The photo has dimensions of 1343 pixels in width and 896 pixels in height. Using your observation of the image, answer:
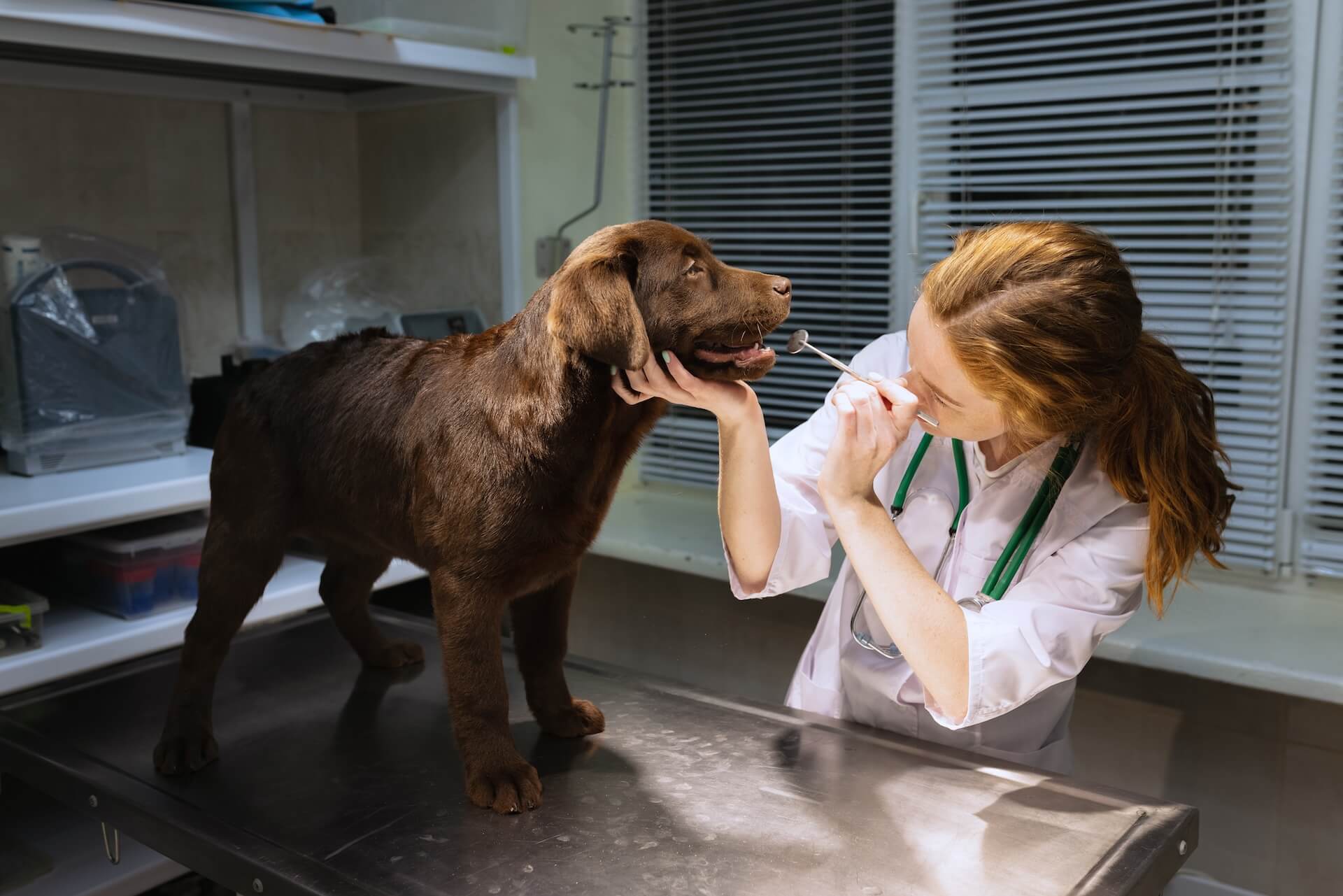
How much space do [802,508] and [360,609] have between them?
66 cm

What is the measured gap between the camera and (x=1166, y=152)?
2301 mm

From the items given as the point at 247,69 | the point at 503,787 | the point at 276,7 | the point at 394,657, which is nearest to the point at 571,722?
the point at 503,787

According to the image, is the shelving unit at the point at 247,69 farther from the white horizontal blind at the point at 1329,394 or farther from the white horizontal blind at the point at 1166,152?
the white horizontal blind at the point at 1329,394

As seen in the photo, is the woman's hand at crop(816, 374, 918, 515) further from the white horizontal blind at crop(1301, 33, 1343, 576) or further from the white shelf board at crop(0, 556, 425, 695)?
the white horizontal blind at crop(1301, 33, 1343, 576)

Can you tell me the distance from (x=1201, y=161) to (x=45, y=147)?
2.18m

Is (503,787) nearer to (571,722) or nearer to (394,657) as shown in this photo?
(571,722)

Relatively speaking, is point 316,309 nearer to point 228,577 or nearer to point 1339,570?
point 228,577

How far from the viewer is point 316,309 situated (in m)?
2.42

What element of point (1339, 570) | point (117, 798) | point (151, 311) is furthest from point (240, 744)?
point (1339, 570)

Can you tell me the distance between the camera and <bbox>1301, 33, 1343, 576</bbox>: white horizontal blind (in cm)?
206

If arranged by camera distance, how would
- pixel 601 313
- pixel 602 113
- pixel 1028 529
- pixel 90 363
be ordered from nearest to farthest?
pixel 601 313 < pixel 1028 529 < pixel 90 363 < pixel 602 113

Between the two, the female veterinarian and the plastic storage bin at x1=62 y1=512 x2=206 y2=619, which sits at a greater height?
the female veterinarian

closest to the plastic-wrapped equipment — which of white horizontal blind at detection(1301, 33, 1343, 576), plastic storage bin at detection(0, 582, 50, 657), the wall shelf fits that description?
plastic storage bin at detection(0, 582, 50, 657)

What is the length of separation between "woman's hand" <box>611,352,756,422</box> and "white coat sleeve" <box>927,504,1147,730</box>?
1.18 ft
